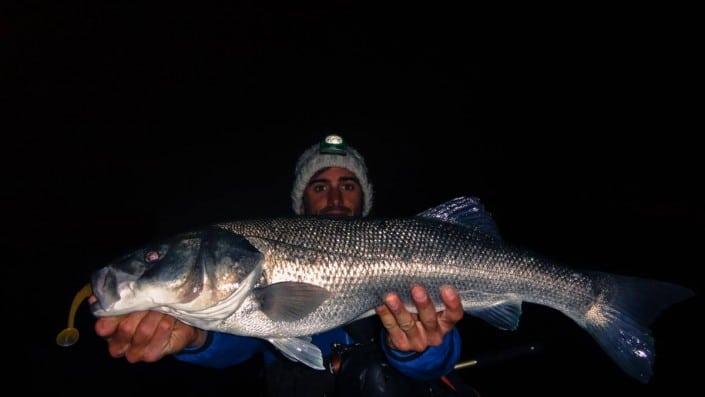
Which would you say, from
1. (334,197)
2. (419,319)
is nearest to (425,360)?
(419,319)

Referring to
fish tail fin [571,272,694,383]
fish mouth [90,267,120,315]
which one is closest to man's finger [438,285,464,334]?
fish tail fin [571,272,694,383]

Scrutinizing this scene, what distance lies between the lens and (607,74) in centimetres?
1806

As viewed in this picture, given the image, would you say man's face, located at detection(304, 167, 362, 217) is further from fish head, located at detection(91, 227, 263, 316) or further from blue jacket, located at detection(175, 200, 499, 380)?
fish head, located at detection(91, 227, 263, 316)

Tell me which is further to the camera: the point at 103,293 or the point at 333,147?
the point at 333,147

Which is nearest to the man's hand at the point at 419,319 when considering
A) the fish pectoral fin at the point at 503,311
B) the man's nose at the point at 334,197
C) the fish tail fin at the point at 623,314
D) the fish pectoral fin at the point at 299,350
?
the fish pectoral fin at the point at 503,311

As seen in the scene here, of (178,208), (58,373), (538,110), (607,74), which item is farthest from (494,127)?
(58,373)

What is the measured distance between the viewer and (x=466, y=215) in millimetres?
1853

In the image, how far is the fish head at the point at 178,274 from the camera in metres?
1.32

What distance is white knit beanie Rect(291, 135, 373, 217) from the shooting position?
340 cm

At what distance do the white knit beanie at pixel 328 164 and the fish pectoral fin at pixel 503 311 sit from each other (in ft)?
5.87

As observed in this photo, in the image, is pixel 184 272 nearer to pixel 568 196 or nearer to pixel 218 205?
pixel 568 196

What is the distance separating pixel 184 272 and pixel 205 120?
3117 cm

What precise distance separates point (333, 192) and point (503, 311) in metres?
1.88

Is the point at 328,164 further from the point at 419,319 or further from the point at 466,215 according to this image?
the point at 419,319
